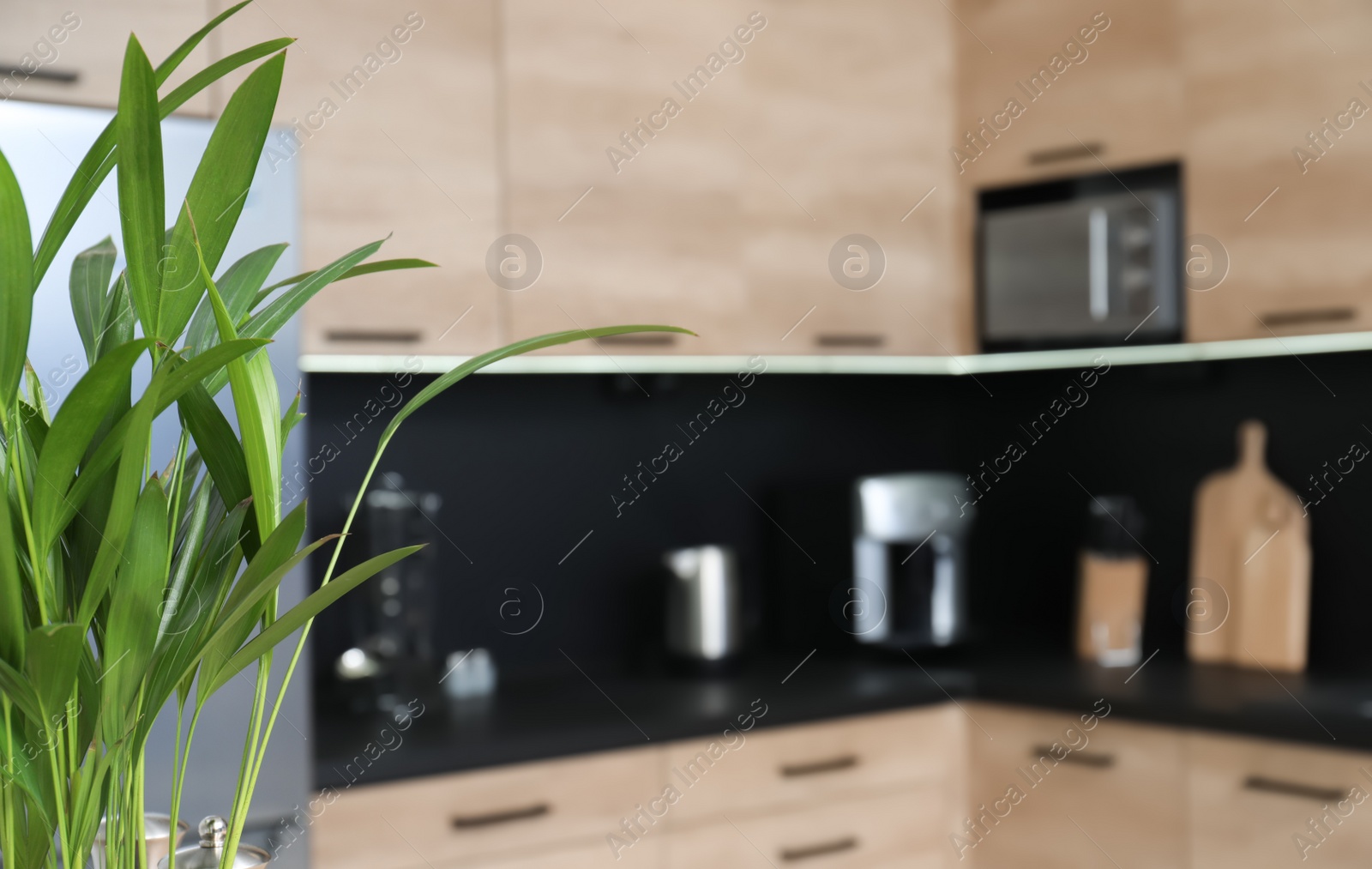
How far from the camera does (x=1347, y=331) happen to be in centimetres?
198

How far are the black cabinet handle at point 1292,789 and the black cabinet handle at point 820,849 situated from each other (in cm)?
63

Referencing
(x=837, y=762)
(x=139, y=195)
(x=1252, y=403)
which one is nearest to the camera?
(x=139, y=195)

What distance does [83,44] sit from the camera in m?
1.62

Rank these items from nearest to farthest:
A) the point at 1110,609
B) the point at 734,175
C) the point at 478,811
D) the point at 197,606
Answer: the point at 197,606
the point at 478,811
the point at 734,175
the point at 1110,609

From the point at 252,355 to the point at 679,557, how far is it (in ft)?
5.06

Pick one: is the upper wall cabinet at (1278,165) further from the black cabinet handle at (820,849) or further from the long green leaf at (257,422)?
the long green leaf at (257,422)

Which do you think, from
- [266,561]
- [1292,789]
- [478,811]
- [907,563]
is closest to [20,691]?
[266,561]

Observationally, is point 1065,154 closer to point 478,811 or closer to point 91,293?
point 478,811

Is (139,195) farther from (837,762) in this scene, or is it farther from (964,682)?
(964,682)

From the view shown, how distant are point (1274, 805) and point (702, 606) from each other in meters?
0.97

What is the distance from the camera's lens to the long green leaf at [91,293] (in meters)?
0.80

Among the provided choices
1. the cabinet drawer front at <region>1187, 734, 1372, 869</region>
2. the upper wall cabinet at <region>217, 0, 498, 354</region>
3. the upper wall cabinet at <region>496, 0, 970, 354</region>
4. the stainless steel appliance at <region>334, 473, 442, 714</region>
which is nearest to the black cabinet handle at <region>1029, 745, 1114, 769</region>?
the cabinet drawer front at <region>1187, 734, 1372, 869</region>

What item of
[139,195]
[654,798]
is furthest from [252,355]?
[654,798]

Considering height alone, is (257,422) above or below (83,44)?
below
